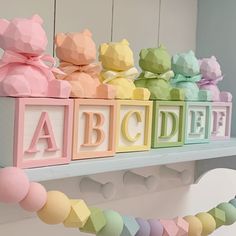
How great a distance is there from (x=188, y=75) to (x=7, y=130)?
0.38m

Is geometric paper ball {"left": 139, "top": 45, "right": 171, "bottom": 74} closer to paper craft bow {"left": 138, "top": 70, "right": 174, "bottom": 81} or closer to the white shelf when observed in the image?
paper craft bow {"left": 138, "top": 70, "right": 174, "bottom": 81}

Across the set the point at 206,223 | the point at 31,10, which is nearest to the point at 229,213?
the point at 206,223

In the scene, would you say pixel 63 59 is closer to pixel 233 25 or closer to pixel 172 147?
pixel 172 147

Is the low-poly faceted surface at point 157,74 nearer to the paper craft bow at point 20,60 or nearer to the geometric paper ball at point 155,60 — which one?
the geometric paper ball at point 155,60

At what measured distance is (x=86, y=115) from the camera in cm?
58

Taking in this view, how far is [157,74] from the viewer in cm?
70

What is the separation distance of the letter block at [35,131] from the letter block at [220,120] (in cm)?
37

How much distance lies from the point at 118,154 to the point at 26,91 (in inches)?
7.4

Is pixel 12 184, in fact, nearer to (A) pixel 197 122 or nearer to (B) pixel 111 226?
(B) pixel 111 226

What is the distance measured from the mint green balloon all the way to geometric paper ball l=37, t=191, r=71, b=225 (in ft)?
0.26

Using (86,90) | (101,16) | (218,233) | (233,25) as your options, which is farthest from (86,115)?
(218,233)

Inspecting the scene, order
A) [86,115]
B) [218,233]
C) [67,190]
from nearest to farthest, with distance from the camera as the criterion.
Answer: [86,115], [67,190], [218,233]

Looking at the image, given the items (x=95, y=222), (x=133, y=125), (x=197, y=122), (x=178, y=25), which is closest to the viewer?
(x=95, y=222)

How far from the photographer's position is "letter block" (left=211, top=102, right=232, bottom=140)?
32.3 inches
